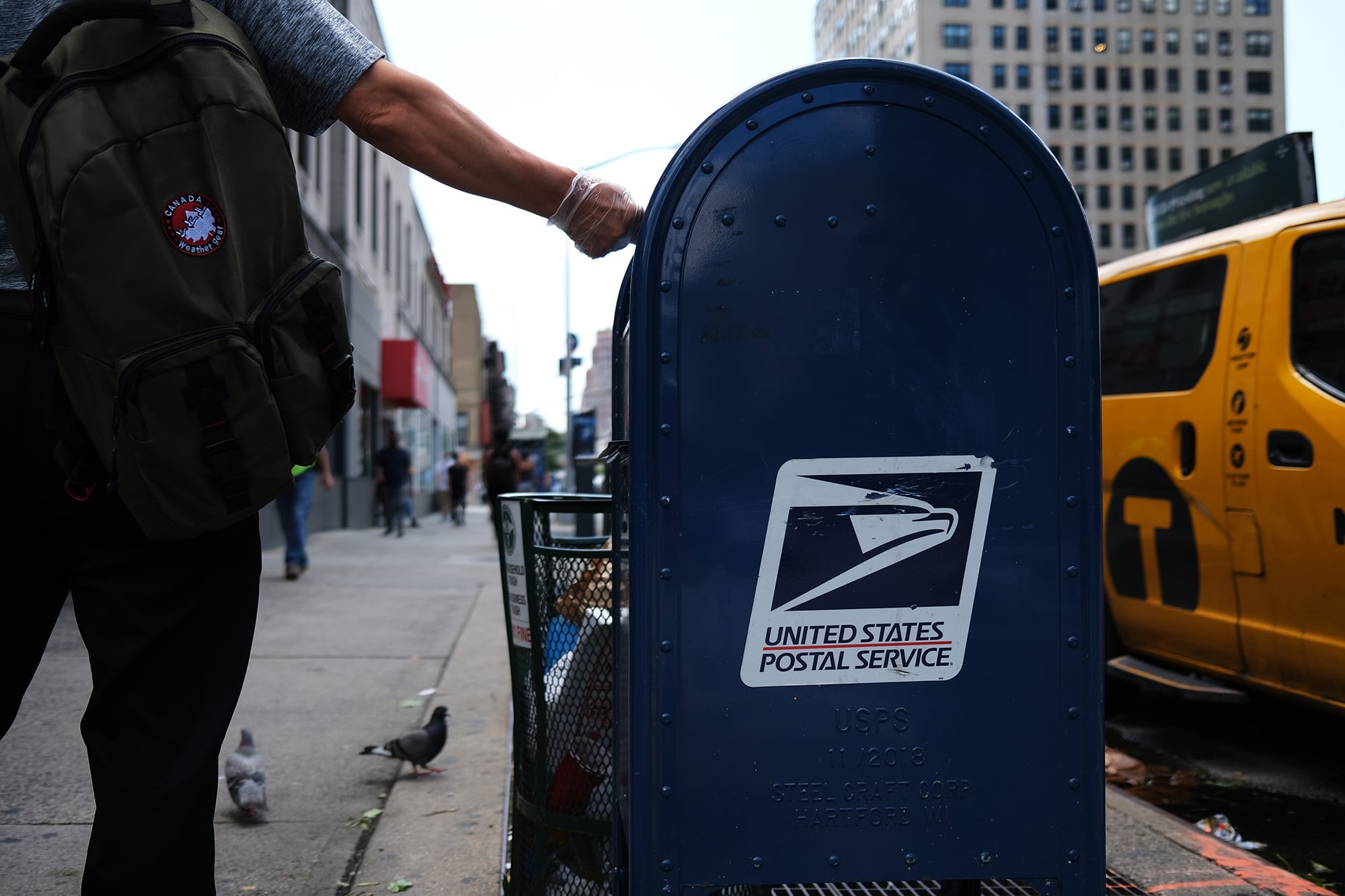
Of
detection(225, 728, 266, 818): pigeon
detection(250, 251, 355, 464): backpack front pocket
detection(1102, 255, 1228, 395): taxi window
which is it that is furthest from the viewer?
detection(1102, 255, 1228, 395): taxi window

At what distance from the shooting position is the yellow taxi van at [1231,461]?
416 cm

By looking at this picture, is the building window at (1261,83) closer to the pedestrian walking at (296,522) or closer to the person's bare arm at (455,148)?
the pedestrian walking at (296,522)

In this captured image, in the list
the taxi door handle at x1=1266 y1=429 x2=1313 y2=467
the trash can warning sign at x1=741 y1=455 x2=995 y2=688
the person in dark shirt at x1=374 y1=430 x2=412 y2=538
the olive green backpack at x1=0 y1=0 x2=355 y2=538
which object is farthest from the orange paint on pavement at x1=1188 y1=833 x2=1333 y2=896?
the person in dark shirt at x1=374 y1=430 x2=412 y2=538

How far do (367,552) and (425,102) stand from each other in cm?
1386

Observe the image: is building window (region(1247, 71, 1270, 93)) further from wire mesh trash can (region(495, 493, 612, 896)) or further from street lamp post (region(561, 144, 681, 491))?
wire mesh trash can (region(495, 493, 612, 896))

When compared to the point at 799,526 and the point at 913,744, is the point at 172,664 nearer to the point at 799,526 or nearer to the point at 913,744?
the point at 799,526

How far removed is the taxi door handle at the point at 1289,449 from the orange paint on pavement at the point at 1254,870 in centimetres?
145

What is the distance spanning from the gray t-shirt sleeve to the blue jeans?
28.5ft

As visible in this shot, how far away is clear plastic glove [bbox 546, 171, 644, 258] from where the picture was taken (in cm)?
208

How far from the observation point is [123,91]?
1.65 metres

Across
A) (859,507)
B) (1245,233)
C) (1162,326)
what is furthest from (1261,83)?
(859,507)

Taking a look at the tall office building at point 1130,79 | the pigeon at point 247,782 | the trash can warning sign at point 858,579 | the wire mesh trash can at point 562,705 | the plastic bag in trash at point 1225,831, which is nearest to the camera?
the trash can warning sign at point 858,579

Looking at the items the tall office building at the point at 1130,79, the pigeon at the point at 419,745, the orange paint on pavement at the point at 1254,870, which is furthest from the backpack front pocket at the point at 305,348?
the tall office building at the point at 1130,79

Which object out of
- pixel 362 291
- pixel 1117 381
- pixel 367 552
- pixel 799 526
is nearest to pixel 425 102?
pixel 799 526
